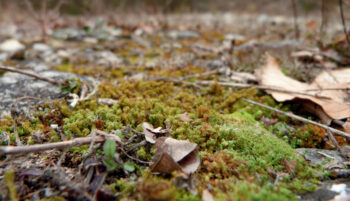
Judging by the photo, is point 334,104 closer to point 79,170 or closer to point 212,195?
point 212,195

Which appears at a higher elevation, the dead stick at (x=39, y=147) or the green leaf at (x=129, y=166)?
the dead stick at (x=39, y=147)

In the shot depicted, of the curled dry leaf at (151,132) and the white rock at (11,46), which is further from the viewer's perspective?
the white rock at (11,46)

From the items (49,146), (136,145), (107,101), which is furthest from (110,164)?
(107,101)

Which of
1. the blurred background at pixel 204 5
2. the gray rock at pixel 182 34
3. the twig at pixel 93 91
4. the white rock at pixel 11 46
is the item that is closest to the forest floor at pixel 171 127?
the twig at pixel 93 91

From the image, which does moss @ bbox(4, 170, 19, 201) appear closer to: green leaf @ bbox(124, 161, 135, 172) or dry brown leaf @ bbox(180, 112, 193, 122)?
green leaf @ bbox(124, 161, 135, 172)

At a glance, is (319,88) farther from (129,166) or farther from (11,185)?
(11,185)

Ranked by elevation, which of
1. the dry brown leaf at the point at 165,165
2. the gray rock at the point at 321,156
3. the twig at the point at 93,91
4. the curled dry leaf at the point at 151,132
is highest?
the twig at the point at 93,91

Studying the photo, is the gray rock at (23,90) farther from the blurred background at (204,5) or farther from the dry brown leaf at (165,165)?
the blurred background at (204,5)

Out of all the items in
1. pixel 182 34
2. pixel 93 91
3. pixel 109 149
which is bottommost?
pixel 109 149
